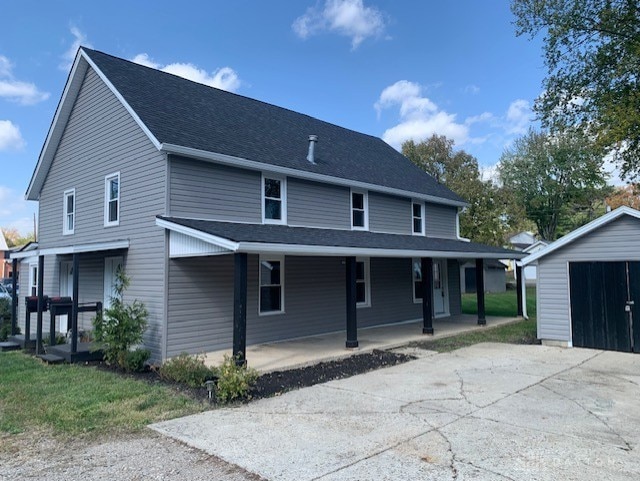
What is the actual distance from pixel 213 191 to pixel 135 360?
3.95m


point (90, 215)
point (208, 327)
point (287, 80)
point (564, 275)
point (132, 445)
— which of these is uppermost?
point (287, 80)

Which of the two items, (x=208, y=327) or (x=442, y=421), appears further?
(x=208, y=327)

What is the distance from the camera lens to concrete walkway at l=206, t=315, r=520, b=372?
9.12 m

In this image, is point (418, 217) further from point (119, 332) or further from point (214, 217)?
point (119, 332)

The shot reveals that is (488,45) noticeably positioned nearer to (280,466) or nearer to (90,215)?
(90,215)

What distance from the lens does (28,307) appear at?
11.2 metres

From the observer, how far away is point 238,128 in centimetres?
1238

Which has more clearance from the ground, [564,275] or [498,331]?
[564,275]

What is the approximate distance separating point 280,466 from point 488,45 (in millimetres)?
17455

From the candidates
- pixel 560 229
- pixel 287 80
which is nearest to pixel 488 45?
pixel 287 80

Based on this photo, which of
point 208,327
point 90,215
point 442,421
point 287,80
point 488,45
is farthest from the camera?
point 287,80

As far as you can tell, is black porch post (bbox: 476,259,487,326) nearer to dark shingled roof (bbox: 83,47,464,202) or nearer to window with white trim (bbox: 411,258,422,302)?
window with white trim (bbox: 411,258,422,302)

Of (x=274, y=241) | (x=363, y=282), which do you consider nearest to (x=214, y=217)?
(x=274, y=241)

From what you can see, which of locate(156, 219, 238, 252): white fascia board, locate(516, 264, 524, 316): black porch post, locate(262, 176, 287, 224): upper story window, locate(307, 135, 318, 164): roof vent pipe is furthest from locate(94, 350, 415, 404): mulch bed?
locate(516, 264, 524, 316): black porch post
